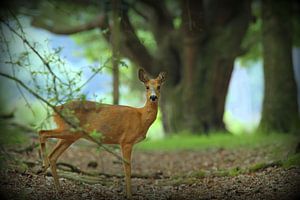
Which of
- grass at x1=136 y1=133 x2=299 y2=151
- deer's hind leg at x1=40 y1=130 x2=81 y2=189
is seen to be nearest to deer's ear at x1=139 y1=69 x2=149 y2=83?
deer's hind leg at x1=40 y1=130 x2=81 y2=189

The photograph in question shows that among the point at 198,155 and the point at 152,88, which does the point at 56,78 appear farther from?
the point at 198,155

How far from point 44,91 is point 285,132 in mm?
8353

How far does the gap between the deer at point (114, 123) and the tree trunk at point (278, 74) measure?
7.54 meters

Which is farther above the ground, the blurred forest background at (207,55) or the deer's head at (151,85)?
the blurred forest background at (207,55)

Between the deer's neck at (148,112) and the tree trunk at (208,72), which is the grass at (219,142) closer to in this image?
the tree trunk at (208,72)

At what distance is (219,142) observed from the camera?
13.3m

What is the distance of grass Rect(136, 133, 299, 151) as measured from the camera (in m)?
11.1

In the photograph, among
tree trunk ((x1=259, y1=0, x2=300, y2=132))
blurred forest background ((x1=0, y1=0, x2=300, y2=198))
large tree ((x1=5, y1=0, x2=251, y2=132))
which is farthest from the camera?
large tree ((x1=5, y1=0, x2=251, y2=132))

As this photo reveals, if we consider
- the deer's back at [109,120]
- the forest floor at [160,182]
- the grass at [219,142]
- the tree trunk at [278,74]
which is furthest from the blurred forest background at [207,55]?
the deer's back at [109,120]

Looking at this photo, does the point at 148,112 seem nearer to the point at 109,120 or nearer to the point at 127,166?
the point at 109,120

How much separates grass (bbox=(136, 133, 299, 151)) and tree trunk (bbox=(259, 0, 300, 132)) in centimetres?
54

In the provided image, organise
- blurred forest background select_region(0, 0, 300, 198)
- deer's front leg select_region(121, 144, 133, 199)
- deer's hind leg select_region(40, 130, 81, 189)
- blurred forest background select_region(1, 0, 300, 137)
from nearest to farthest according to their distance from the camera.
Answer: deer's hind leg select_region(40, 130, 81, 189) < deer's front leg select_region(121, 144, 133, 199) < blurred forest background select_region(0, 0, 300, 198) < blurred forest background select_region(1, 0, 300, 137)

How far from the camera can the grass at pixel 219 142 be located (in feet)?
36.5

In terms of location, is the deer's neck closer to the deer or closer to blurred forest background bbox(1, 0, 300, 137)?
the deer
